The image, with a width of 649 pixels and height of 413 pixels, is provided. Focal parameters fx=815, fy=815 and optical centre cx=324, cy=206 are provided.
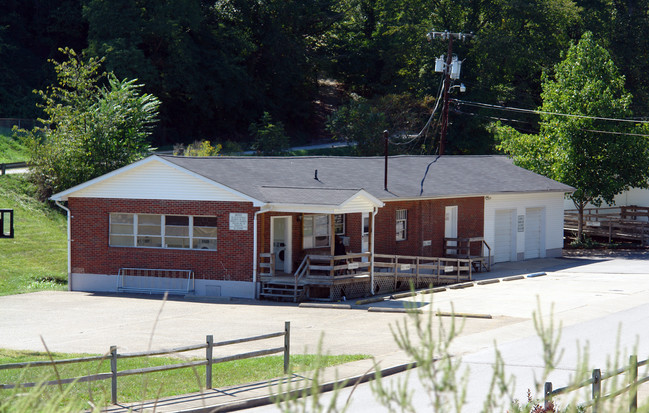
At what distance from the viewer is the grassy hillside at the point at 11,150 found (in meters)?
49.1

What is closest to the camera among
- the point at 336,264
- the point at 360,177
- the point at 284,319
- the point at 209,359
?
the point at 209,359

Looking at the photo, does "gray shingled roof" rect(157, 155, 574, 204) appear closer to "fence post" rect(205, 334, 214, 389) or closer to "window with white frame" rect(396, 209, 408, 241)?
"window with white frame" rect(396, 209, 408, 241)

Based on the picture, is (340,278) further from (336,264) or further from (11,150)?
(11,150)

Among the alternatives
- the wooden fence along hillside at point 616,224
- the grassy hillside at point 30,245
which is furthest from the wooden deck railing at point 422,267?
the wooden fence along hillside at point 616,224

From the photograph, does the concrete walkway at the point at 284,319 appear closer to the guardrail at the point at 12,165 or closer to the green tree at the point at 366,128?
the guardrail at the point at 12,165

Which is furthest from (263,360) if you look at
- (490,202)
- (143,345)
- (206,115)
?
(206,115)

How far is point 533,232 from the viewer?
38.9 metres

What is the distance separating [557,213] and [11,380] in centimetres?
3061

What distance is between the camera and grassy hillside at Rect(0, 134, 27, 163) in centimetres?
4910

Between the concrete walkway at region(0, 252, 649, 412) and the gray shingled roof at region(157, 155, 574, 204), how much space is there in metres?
3.93

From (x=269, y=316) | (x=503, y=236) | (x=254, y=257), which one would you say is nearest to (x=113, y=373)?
(x=269, y=316)

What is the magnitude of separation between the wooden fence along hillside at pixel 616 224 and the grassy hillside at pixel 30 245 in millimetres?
28071

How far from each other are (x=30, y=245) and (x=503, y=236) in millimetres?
21080

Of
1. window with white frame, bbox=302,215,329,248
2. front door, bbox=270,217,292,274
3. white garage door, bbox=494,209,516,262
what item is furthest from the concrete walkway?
white garage door, bbox=494,209,516,262
